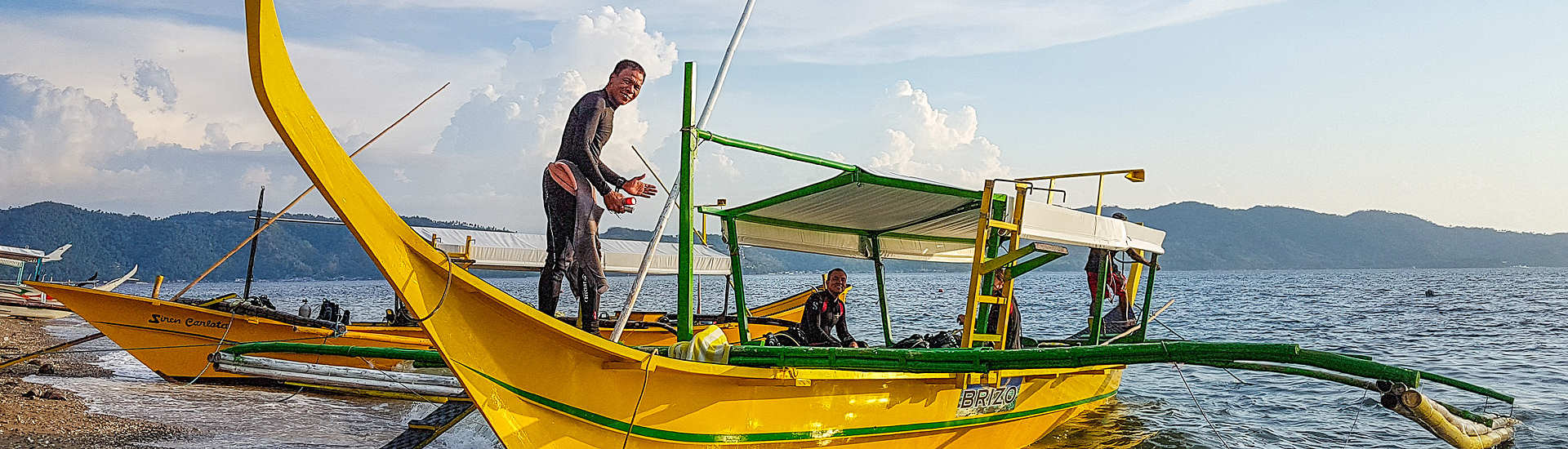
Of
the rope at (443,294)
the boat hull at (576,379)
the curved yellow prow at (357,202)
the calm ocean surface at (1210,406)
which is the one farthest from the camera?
the calm ocean surface at (1210,406)

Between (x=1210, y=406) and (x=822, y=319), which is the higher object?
(x=822, y=319)

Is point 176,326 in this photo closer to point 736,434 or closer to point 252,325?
point 252,325

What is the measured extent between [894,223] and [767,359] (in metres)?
4.25

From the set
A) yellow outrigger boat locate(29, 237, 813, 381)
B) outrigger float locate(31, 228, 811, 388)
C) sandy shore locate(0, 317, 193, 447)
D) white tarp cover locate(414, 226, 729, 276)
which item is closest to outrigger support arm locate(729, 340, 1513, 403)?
outrigger float locate(31, 228, 811, 388)

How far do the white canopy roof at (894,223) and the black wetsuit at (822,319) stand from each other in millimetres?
877

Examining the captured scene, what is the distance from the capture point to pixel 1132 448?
11414mm

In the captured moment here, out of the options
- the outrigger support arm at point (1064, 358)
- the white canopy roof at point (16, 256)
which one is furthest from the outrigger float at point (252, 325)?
the white canopy roof at point (16, 256)

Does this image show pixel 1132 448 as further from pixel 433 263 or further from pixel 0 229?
pixel 0 229

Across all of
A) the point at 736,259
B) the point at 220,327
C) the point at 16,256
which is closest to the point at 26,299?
the point at 16,256

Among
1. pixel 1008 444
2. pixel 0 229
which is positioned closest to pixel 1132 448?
pixel 1008 444

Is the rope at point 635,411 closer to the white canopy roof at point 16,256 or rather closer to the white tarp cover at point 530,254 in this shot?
the white tarp cover at point 530,254

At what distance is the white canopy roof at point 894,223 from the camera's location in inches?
292

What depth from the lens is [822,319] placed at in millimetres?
8766

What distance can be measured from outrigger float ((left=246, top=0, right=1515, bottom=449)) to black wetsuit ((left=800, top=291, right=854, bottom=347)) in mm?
681
